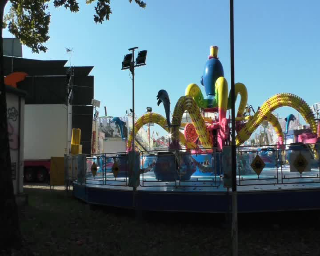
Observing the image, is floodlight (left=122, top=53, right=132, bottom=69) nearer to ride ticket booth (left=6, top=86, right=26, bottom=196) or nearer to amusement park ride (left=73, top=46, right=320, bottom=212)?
amusement park ride (left=73, top=46, right=320, bottom=212)

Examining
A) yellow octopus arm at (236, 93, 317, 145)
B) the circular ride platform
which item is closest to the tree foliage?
the circular ride platform

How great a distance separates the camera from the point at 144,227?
8922 millimetres

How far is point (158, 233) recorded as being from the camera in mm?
8531

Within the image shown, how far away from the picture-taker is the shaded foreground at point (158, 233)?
279 inches

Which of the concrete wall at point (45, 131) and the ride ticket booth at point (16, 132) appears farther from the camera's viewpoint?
the concrete wall at point (45, 131)

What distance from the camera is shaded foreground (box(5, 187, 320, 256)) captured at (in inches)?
279

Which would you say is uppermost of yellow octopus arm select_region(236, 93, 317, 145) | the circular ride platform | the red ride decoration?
yellow octopus arm select_region(236, 93, 317, 145)

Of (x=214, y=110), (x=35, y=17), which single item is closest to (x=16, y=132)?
(x=35, y=17)

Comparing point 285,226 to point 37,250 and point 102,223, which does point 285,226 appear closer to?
point 102,223

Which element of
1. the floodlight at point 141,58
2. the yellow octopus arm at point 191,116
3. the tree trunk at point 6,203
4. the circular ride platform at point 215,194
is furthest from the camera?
the yellow octopus arm at point 191,116

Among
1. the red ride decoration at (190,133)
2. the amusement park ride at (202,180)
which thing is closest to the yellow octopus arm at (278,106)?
the red ride decoration at (190,133)

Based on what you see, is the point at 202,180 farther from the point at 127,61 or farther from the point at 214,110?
the point at 214,110

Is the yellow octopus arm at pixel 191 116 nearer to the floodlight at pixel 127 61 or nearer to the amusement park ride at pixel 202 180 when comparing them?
the amusement park ride at pixel 202 180

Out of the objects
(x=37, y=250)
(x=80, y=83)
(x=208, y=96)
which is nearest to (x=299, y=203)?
(x=37, y=250)
